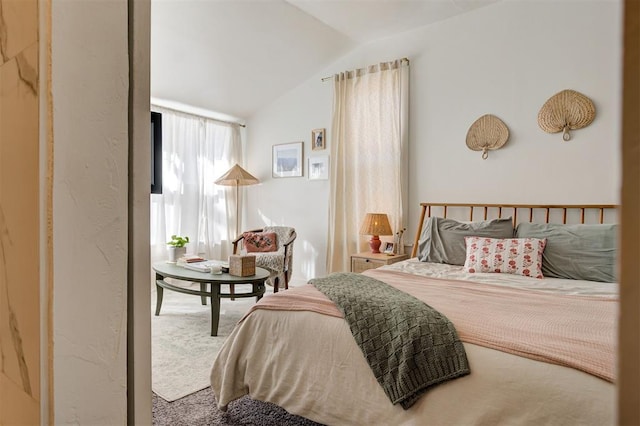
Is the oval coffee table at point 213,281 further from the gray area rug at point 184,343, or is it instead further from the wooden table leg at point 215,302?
the gray area rug at point 184,343

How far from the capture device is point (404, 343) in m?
1.58

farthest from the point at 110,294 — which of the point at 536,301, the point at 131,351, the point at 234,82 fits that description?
the point at 234,82

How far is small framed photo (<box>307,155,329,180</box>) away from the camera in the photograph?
4.85 metres

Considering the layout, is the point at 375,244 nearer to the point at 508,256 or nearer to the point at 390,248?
the point at 390,248

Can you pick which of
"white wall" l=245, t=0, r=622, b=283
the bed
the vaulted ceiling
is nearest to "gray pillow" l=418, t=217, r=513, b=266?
the bed

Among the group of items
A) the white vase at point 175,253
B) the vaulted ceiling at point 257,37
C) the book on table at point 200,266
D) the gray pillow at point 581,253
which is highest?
the vaulted ceiling at point 257,37

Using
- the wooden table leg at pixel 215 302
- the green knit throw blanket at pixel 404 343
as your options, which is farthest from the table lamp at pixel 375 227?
the green knit throw blanket at pixel 404 343

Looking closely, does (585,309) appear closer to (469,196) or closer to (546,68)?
(469,196)

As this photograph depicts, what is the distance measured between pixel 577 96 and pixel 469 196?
1.16 meters

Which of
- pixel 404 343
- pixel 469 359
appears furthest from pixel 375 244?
pixel 469 359

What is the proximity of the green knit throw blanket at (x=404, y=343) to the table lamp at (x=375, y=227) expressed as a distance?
2.10 metres

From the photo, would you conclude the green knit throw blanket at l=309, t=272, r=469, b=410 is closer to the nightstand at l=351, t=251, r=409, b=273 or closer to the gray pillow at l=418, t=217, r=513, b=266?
the gray pillow at l=418, t=217, r=513, b=266

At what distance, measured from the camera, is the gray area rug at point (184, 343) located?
7.97 ft

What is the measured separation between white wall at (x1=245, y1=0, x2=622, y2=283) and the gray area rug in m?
2.14
